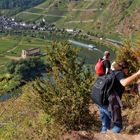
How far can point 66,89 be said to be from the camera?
28.4 ft

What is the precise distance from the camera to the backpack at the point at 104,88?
6.36 metres

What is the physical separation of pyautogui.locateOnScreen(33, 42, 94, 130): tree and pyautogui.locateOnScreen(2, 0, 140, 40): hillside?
137516mm

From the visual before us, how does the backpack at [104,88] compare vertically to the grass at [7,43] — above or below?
above

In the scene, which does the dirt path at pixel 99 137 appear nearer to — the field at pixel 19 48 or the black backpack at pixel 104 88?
the black backpack at pixel 104 88

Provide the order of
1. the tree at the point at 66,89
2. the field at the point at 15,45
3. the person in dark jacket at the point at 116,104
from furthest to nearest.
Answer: the field at the point at 15,45, the tree at the point at 66,89, the person in dark jacket at the point at 116,104

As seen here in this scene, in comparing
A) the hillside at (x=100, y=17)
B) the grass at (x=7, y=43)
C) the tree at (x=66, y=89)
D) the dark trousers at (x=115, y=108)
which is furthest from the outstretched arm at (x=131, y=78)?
the hillside at (x=100, y=17)

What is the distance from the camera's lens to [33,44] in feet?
436

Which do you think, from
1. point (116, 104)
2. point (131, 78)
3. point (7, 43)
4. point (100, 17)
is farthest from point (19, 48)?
point (131, 78)

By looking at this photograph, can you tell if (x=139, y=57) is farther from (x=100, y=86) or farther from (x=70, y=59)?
(x=100, y=86)

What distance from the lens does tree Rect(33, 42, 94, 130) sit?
27.8 ft

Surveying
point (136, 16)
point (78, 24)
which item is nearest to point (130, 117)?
point (136, 16)

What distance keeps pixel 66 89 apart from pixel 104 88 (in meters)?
2.25

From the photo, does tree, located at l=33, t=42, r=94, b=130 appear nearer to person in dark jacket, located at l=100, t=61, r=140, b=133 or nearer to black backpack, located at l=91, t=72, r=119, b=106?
person in dark jacket, located at l=100, t=61, r=140, b=133

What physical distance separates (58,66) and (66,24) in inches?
6599
